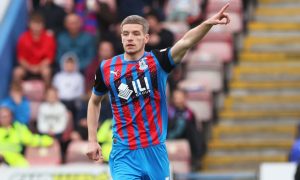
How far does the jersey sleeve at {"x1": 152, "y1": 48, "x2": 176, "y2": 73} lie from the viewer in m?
8.75

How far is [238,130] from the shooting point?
15.4 m

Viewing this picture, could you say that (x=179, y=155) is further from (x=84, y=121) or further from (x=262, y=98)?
(x=262, y=98)

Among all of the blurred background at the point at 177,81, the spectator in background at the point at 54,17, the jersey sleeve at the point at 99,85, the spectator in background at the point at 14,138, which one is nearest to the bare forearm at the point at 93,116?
the jersey sleeve at the point at 99,85

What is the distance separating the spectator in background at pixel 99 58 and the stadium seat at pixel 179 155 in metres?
2.04

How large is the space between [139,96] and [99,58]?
701 centimetres

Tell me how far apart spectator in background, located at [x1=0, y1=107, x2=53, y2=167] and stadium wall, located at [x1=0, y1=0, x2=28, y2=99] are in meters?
1.34

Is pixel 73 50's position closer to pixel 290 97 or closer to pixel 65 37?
pixel 65 37

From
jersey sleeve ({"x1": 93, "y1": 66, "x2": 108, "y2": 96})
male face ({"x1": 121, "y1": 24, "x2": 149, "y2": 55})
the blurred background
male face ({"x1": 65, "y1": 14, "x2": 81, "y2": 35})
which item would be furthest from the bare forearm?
male face ({"x1": 65, "y1": 14, "x2": 81, "y2": 35})

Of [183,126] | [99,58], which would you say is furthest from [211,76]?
[99,58]

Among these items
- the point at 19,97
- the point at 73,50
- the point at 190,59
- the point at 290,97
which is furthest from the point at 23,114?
the point at 290,97

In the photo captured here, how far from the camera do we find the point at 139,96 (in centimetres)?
884

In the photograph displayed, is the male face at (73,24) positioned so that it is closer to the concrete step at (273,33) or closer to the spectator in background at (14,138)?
the spectator in background at (14,138)

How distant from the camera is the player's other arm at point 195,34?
827cm

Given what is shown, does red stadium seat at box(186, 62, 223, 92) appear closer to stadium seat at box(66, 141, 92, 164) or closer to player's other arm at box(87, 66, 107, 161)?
stadium seat at box(66, 141, 92, 164)
